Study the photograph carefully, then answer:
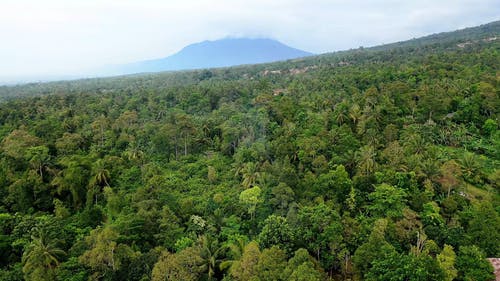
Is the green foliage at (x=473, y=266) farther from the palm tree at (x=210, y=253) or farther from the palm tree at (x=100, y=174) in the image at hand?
the palm tree at (x=100, y=174)

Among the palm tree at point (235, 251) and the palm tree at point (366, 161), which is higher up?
the palm tree at point (366, 161)

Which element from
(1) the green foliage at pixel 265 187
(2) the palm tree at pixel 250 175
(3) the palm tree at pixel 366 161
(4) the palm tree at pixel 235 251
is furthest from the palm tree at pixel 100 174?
(3) the palm tree at pixel 366 161

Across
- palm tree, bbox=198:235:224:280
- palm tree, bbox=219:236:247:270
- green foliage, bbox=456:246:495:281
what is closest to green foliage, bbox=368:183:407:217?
green foliage, bbox=456:246:495:281

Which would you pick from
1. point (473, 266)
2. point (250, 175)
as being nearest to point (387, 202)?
point (473, 266)

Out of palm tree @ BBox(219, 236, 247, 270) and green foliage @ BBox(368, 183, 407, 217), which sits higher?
green foliage @ BBox(368, 183, 407, 217)

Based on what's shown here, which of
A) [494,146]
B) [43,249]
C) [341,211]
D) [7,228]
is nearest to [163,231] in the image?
[43,249]

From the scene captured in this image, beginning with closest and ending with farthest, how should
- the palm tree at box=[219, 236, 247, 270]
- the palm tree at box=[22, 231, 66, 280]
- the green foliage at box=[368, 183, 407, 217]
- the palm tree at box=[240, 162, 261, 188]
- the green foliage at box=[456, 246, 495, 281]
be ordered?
the green foliage at box=[456, 246, 495, 281] < the palm tree at box=[22, 231, 66, 280] < the palm tree at box=[219, 236, 247, 270] < the green foliage at box=[368, 183, 407, 217] < the palm tree at box=[240, 162, 261, 188]

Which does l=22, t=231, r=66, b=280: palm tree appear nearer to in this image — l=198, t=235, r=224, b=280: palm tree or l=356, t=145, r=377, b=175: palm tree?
l=198, t=235, r=224, b=280: palm tree

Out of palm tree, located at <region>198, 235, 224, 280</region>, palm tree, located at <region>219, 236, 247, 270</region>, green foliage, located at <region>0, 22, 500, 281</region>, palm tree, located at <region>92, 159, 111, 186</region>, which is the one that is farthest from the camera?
palm tree, located at <region>92, 159, 111, 186</region>

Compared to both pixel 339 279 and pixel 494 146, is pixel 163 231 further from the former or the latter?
pixel 494 146
